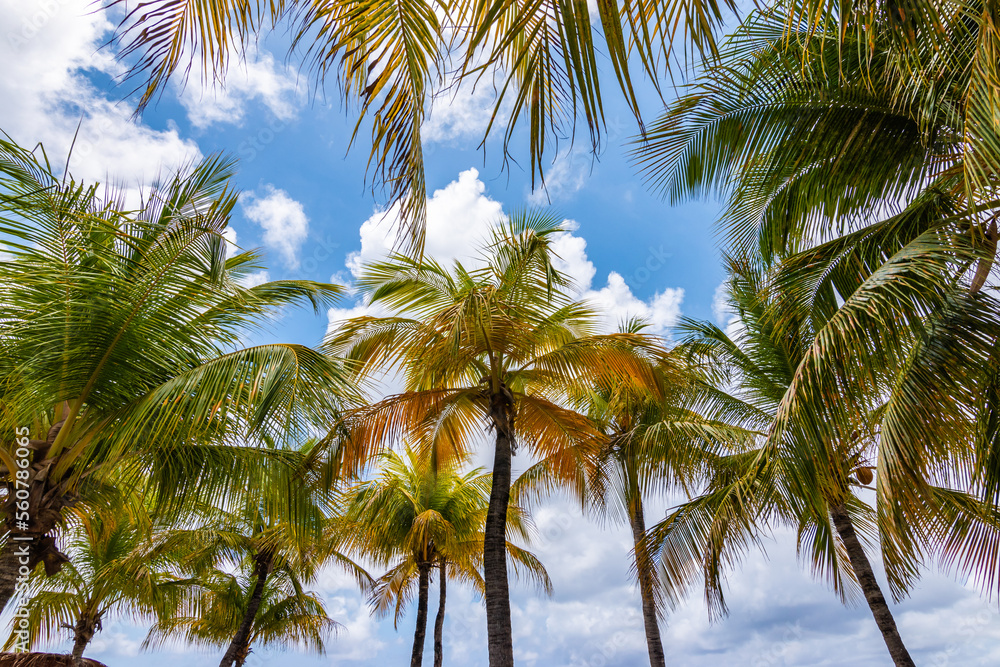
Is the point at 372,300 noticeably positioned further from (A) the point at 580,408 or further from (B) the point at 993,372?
(B) the point at 993,372

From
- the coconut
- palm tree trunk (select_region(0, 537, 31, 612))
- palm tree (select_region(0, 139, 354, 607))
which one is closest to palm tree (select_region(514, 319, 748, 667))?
the coconut

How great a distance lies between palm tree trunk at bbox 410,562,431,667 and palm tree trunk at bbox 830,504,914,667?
10.2 m

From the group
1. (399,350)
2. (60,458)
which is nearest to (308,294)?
(399,350)

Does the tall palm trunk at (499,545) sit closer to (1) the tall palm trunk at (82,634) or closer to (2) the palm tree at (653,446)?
(2) the palm tree at (653,446)

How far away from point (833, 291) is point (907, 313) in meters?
2.34

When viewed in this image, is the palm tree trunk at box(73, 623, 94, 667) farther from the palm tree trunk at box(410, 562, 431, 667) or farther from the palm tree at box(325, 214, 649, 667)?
the palm tree at box(325, 214, 649, 667)

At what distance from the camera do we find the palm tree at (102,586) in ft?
41.7

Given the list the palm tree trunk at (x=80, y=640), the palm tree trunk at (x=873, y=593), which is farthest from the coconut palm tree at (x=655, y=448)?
the palm tree trunk at (x=80, y=640)

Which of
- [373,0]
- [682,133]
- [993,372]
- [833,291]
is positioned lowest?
[993,372]

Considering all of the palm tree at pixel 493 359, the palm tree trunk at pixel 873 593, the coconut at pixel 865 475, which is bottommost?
the palm tree trunk at pixel 873 593

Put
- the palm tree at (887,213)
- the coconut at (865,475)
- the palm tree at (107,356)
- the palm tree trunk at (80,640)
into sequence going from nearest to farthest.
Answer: the palm tree at (887,213), the palm tree at (107,356), the coconut at (865,475), the palm tree trunk at (80,640)

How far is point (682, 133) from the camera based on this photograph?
23.4 ft

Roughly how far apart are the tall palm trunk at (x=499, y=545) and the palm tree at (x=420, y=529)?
4669 mm

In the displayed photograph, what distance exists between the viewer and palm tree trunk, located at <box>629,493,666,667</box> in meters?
9.94
